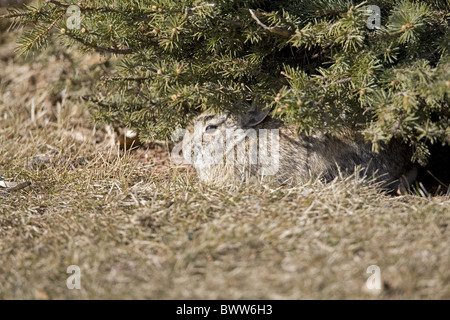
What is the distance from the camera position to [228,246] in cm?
299

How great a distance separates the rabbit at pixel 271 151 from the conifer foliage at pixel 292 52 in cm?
38

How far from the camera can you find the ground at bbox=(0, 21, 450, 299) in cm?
267

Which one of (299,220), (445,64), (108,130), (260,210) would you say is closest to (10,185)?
(108,130)

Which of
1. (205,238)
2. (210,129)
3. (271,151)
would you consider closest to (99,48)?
(210,129)

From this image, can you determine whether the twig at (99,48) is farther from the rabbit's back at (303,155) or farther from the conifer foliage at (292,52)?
the rabbit's back at (303,155)

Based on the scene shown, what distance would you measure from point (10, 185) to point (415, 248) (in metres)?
3.31

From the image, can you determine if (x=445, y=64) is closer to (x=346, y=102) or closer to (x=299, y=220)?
(x=346, y=102)

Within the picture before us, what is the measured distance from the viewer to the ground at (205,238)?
2672mm

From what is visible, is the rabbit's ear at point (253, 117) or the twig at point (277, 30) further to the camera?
the rabbit's ear at point (253, 117)

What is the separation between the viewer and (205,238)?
3066 mm
